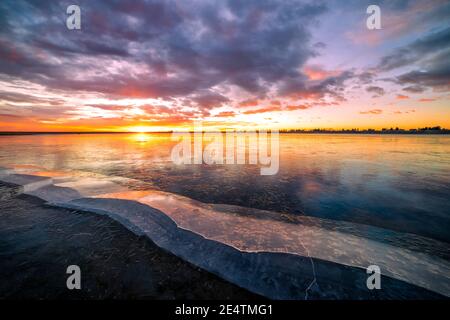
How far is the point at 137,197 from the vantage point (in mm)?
7711

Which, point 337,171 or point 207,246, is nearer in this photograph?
point 207,246

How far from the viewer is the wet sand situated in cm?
338

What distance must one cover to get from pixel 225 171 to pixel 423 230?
33.6 ft

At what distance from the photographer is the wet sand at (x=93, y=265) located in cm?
338

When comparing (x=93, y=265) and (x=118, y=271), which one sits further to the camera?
(x=93, y=265)

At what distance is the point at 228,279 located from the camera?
3.75 metres

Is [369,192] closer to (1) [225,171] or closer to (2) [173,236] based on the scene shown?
(1) [225,171]

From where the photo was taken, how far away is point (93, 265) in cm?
402
